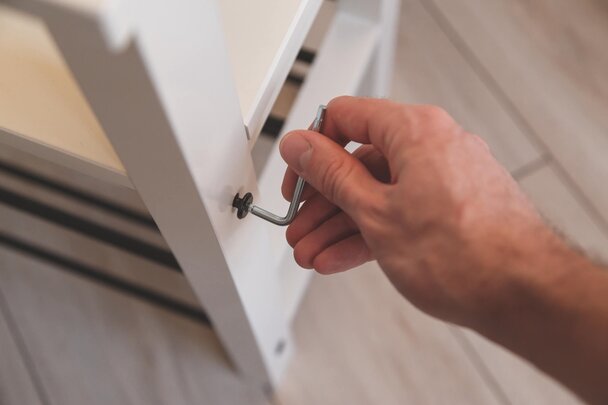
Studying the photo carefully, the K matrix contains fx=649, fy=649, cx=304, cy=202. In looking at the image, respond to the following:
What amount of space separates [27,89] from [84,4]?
19 centimetres

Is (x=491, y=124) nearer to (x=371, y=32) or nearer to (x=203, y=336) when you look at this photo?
(x=371, y=32)

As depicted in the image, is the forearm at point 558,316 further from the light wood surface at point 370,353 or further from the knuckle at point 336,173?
the light wood surface at point 370,353

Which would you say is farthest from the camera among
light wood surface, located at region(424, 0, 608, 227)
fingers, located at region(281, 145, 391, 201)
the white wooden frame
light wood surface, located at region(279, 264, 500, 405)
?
light wood surface, located at region(424, 0, 608, 227)

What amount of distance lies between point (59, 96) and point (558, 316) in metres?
0.28

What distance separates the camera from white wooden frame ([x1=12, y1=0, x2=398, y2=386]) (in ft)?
0.69

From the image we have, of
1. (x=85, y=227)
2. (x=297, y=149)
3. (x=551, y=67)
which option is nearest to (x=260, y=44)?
(x=297, y=149)

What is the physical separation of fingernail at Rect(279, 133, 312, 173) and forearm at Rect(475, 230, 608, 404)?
13 centimetres

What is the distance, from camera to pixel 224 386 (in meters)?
0.79

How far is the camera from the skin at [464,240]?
1.03ft

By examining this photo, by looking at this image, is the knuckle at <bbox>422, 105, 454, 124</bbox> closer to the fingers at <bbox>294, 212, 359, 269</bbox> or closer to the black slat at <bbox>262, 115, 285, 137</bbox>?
the fingers at <bbox>294, 212, 359, 269</bbox>

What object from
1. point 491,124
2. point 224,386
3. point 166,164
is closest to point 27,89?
point 166,164


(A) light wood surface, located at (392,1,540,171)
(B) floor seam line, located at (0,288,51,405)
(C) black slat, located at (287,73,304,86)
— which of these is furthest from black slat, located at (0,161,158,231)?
(A) light wood surface, located at (392,1,540,171)

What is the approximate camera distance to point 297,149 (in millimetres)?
381

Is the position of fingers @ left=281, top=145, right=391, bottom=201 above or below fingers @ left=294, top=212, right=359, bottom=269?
above
